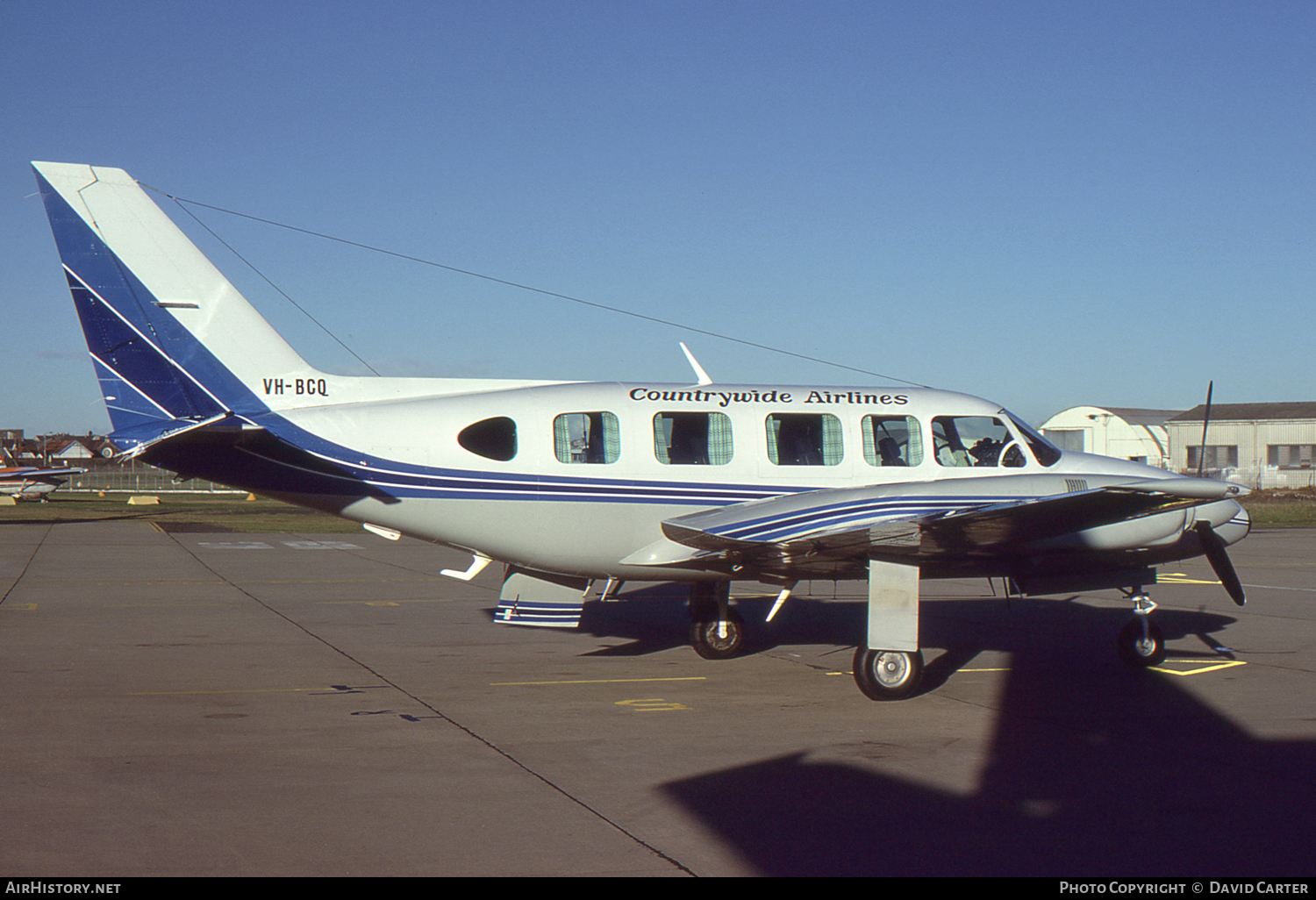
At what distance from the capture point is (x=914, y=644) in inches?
420

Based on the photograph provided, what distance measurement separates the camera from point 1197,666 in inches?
514

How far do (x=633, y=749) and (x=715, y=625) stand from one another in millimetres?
4774

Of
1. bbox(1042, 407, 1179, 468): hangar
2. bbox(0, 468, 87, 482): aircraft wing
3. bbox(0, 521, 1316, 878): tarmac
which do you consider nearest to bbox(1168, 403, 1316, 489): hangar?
bbox(1042, 407, 1179, 468): hangar

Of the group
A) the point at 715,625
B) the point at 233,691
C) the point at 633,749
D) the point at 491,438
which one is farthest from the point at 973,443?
the point at 233,691

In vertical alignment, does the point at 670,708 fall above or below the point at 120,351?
below

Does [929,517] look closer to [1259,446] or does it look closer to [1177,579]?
[1177,579]

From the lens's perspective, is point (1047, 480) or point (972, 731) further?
point (1047, 480)

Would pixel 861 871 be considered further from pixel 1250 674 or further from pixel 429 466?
pixel 1250 674

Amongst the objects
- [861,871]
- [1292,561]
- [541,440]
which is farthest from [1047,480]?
[1292,561]

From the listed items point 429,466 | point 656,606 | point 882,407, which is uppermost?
point 882,407

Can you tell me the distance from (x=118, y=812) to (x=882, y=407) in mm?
8748

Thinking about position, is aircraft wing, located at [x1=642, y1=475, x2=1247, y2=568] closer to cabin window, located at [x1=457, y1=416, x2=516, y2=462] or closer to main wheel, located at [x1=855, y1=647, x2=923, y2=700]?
main wheel, located at [x1=855, y1=647, x2=923, y2=700]

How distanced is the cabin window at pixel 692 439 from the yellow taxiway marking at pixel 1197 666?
5755 millimetres

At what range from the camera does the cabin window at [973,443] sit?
12555 mm
